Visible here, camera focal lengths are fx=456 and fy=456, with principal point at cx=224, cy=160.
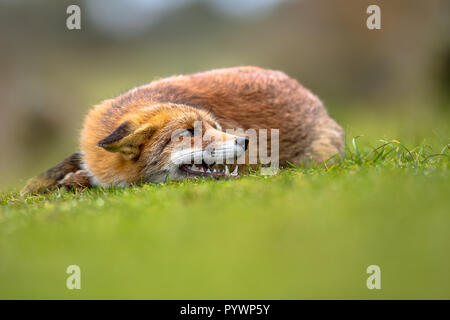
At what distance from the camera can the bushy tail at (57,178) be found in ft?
21.4

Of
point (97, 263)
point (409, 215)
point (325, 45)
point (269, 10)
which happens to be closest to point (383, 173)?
point (409, 215)

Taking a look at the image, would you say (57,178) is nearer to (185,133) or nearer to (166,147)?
(166,147)

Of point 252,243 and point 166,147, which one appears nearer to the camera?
point 252,243

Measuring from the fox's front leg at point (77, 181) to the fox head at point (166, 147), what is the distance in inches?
22.2

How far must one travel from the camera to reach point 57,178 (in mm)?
6766

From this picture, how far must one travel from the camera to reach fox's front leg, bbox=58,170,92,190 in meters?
6.40

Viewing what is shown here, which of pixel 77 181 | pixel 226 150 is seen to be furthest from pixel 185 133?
pixel 77 181

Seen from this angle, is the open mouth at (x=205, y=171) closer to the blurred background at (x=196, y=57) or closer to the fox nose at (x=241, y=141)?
the fox nose at (x=241, y=141)

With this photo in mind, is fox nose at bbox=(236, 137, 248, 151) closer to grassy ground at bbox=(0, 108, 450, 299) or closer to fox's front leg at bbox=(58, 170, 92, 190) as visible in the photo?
grassy ground at bbox=(0, 108, 450, 299)

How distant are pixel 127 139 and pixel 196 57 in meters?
17.7

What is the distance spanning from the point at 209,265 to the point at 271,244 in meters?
0.46

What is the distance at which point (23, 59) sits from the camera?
21266 millimetres

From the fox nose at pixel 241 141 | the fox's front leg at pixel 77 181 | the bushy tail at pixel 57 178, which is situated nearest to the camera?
the fox nose at pixel 241 141

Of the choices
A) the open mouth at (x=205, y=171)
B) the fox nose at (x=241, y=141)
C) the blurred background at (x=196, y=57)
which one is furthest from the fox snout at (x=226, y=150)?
the blurred background at (x=196, y=57)
